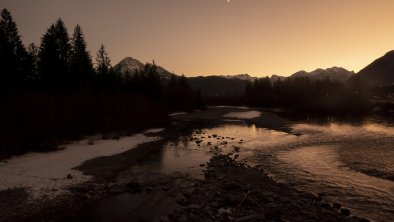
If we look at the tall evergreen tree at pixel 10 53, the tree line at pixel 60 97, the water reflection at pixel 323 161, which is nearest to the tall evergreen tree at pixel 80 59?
the tree line at pixel 60 97

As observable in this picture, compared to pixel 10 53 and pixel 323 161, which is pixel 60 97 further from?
pixel 323 161

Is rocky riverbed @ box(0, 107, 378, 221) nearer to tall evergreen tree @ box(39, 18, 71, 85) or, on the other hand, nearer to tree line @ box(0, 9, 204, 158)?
tree line @ box(0, 9, 204, 158)

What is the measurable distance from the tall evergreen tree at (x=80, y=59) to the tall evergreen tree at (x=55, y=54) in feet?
6.40

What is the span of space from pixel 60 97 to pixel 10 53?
2497 centimetres

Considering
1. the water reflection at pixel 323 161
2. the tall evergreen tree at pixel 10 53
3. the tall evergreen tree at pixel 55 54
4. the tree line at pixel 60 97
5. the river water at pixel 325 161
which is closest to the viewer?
the river water at pixel 325 161

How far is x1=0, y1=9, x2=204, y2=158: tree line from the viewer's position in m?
28.1

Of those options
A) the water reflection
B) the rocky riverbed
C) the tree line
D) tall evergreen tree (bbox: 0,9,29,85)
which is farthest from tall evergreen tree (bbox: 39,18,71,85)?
the rocky riverbed

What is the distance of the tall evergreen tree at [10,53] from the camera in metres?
53.9

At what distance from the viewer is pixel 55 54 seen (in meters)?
66.6

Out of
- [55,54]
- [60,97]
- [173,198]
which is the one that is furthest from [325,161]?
[55,54]

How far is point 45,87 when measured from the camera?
2475 inches

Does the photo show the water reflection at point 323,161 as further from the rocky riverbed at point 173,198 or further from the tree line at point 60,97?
the tree line at point 60,97

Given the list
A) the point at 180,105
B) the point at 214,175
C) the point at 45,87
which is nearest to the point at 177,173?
the point at 214,175

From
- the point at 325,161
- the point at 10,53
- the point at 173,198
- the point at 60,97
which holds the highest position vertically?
the point at 10,53
